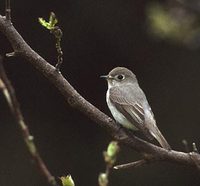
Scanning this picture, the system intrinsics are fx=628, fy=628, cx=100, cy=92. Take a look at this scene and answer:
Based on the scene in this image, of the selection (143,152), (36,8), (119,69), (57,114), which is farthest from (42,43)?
(143,152)

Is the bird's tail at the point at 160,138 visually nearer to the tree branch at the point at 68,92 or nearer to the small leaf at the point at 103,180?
the tree branch at the point at 68,92

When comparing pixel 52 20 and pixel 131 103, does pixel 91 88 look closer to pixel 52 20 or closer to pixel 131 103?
pixel 131 103

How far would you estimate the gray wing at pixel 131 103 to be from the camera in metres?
5.06

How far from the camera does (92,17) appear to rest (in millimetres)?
7871

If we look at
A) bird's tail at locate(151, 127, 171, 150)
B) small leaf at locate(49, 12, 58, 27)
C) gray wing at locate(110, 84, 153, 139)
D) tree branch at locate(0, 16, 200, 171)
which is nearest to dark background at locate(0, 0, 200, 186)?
gray wing at locate(110, 84, 153, 139)

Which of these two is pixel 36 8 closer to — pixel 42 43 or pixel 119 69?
pixel 42 43

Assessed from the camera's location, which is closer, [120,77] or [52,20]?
[52,20]

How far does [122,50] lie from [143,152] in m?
4.66

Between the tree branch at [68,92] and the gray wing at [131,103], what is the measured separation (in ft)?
4.74

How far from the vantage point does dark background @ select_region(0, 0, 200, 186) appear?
25.8 ft

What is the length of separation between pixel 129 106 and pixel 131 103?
10 cm

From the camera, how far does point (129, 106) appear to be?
17.9 feet

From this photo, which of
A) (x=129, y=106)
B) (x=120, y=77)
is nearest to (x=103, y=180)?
(x=129, y=106)

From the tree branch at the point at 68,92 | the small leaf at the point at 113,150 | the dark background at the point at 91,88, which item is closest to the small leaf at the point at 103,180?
the small leaf at the point at 113,150
